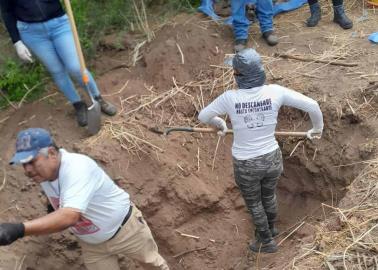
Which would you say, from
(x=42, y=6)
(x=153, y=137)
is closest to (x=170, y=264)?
(x=153, y=137)

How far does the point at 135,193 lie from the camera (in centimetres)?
534

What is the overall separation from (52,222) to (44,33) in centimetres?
235

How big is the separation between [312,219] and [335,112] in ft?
3.25

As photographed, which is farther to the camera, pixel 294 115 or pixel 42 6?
pixel 294 115

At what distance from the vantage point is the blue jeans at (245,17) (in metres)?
6.47

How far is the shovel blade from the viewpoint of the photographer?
18.0ft

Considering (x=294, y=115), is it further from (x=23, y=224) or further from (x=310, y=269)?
(x=23, y=224)

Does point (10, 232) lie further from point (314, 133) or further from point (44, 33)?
point (314, 133)

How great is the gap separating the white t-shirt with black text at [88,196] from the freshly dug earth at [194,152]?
1.05 m

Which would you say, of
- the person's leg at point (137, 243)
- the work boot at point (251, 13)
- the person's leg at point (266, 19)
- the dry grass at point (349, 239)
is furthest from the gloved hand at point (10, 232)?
the work boot at point (251, 13)

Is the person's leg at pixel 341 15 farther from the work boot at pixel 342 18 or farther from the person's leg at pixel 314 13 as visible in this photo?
the person's leg at pixel 314 13

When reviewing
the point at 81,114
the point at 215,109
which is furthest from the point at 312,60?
the point at 81,114

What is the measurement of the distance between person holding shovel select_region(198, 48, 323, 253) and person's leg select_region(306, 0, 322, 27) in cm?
253

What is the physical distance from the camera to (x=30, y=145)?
344cm
